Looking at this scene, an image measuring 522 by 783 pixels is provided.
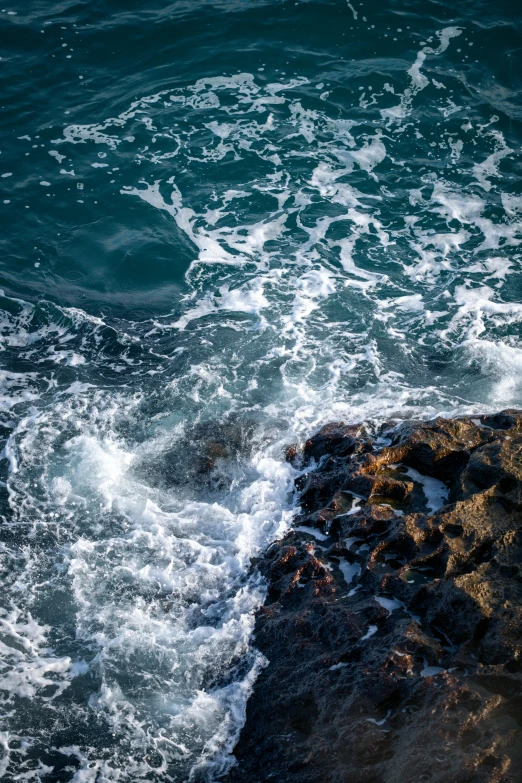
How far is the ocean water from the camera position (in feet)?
17.7

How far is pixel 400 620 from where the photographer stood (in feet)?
15.6

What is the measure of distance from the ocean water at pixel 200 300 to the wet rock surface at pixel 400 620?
1.34 feet

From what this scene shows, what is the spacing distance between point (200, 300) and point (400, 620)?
607 cm

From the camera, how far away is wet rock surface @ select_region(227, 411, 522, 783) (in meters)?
4.11

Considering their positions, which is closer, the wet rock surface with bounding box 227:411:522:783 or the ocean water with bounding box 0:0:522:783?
the wet rock surface with bounding box 227:411:522:783

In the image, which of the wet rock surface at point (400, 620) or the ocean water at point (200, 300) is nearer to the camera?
the wet rock surface at point (400, 620)

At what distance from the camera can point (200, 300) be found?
9648 millimetres

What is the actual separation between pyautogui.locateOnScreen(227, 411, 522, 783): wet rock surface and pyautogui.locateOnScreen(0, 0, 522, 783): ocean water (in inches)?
16.1

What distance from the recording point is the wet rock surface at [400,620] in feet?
13.5

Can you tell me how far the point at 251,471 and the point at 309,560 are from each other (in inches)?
63.8

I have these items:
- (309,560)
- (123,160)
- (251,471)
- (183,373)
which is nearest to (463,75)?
(123,160)

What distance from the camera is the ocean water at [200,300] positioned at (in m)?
5.39

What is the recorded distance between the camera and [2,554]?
20.5ft

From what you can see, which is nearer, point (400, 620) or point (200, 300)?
point (400, 620)
